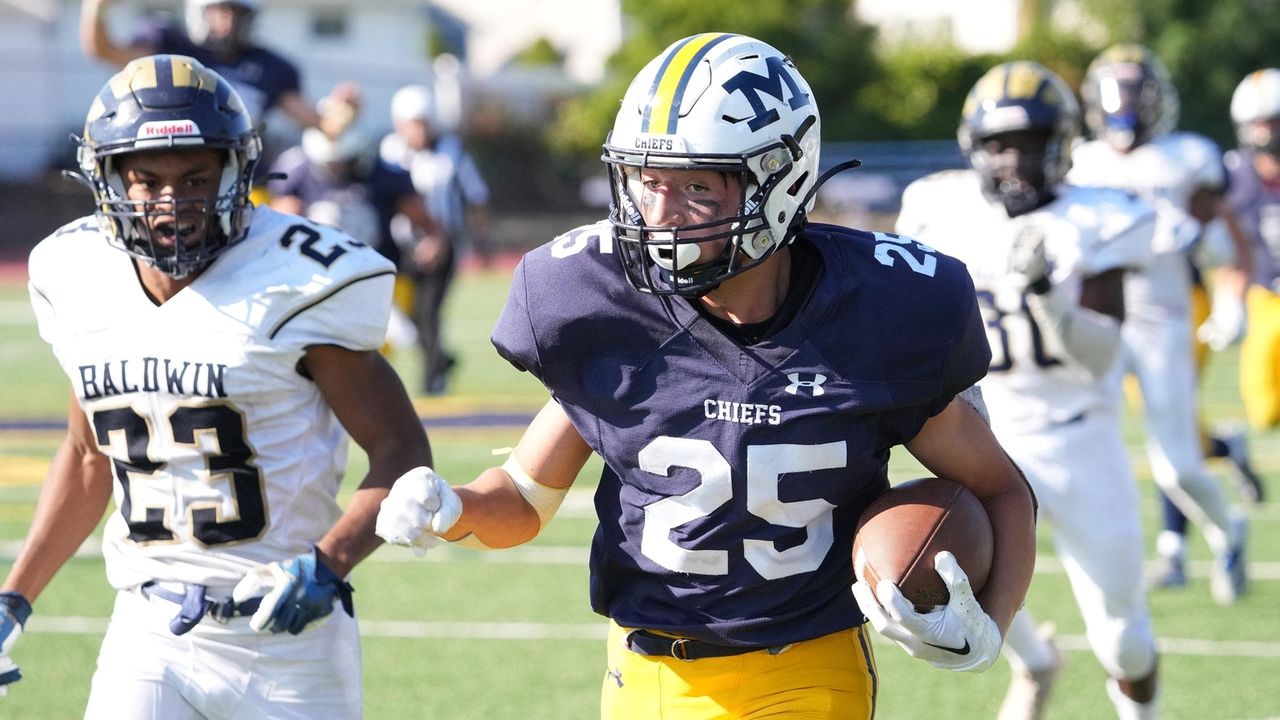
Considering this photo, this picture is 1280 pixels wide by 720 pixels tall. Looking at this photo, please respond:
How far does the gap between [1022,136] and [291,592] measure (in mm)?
2667

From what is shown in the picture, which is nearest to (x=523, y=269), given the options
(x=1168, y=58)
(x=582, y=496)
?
(x=582, y=496)

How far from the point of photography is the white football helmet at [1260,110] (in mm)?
8641

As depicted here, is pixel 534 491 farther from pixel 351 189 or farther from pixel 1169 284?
pixel 351 189

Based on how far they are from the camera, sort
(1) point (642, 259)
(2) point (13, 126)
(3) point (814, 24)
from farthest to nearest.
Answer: (3) point (814, 24) < (2) point (13, 126) < (1) point (642, 259)

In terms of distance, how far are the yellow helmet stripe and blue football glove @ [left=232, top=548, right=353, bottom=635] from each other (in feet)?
3.33

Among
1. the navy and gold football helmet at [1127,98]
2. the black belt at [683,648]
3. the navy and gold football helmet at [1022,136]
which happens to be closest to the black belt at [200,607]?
the black belt at [683,648]

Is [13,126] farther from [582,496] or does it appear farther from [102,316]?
[102,316]

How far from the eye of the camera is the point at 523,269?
9.99ft

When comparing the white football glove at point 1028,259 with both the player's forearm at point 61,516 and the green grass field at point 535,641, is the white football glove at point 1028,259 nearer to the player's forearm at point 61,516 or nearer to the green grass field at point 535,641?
the green grass field at point 535,641

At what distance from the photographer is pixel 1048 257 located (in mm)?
4738

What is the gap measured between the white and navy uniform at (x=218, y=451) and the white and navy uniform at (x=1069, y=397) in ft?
6.26

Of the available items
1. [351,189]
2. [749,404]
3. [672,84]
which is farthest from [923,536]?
[351,189]

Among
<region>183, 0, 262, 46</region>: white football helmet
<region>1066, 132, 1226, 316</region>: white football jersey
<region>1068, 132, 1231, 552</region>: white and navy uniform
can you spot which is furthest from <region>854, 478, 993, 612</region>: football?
<region>183, 0, 262, 46</region>: white football helmet

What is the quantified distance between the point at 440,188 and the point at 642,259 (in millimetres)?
11572
